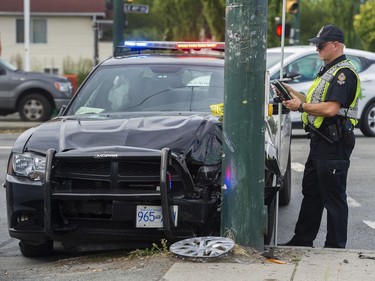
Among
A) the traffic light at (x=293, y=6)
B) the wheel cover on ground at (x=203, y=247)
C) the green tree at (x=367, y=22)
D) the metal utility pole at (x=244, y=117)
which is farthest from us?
the green tree at (x=367, y=22)

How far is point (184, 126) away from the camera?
21.8ft

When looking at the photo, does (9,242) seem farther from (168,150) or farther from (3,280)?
(168,150)

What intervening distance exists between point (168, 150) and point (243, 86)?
0.68m

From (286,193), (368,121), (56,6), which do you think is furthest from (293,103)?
(56,6)

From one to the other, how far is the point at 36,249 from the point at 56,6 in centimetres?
4081

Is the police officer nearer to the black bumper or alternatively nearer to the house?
the black bumper

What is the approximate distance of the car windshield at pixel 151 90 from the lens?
25.6ft

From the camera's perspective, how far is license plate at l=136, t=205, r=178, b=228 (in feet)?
20.5

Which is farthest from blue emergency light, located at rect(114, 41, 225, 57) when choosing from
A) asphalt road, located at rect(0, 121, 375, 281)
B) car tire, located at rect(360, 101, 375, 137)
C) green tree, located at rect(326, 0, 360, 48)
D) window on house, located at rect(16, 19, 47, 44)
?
green tree, located at rect(326, 0, 360, 48)

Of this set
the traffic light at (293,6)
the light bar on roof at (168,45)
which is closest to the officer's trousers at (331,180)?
the light bar on roof at (168,45)

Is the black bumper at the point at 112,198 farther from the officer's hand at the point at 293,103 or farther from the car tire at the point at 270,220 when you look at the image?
the officer's hand at the point at 293,103

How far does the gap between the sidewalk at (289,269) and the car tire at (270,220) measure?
70cm

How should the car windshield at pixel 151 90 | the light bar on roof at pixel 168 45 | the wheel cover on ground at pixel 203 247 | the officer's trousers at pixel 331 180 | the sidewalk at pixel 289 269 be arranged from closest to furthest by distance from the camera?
1. the sidewalk at pixel 289 269
2. the wheel cover on ground at pixel 203 247
3. the officer's trousers at pixel 331 180
4. the car windshield at pixel 151 90
5. the light bar on roof at pixel 168 45

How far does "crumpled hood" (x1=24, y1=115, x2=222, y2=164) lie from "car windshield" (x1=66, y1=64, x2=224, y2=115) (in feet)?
2.87
